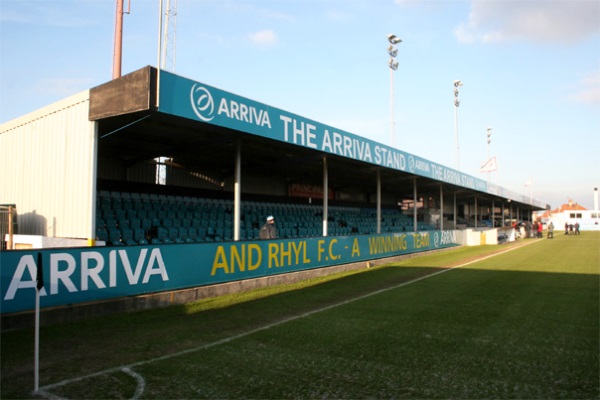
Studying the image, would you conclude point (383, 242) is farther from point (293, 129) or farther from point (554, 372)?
point (554, 372)

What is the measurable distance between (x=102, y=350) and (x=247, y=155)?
974 cm

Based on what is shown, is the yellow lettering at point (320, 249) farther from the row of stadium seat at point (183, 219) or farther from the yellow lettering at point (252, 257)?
the row of stadium seat at point (183, 219)

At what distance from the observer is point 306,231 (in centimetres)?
1927

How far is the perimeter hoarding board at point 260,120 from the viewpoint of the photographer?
27.4 feet

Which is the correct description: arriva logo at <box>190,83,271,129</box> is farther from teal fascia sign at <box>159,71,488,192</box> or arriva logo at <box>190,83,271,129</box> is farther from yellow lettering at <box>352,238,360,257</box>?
yellow lettering at <box>352,238,360,257</box>

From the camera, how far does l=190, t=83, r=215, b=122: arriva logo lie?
341 inches

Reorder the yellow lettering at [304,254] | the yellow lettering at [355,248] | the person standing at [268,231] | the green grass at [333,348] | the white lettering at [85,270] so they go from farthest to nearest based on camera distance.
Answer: the yellow lettering at [355,248] → the yellow lettering at [304,254] → the person standing at [268,231] → the white lettering at [85,270] → the green grass at [333,348]

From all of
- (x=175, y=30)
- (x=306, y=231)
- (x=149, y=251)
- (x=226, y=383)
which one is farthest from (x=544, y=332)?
(x=175, y=30)

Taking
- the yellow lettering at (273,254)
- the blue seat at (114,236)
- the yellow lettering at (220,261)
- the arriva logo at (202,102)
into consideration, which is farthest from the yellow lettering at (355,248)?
the arriva logo at (202,102)

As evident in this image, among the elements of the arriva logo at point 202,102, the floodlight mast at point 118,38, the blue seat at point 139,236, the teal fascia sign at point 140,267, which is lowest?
the teal fascia sign at point 140,267

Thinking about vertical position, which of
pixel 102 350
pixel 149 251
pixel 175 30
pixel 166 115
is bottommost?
pixel 102 350

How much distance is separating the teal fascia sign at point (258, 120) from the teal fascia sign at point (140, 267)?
2836 mm

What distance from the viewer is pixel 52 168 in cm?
936

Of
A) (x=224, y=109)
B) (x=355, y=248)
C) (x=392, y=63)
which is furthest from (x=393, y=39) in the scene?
(x=224, y=109)
